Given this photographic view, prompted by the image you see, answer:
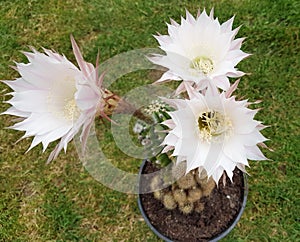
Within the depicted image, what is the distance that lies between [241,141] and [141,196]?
2.61 feet

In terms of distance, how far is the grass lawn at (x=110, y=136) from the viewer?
1.80 metres

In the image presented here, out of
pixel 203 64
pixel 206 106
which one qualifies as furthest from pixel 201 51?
pixel 206 106

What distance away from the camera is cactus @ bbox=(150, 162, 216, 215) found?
1.36 meters

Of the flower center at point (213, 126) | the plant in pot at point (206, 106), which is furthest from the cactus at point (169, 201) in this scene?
the flower center at point (213, 126)

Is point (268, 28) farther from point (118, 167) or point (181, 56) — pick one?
point (181, 56)

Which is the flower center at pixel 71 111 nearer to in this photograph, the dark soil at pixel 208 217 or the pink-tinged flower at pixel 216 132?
the pink-tinged flower at pixel 216 132

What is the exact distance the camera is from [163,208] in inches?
65.2

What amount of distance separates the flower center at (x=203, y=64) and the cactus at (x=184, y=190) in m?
0.31

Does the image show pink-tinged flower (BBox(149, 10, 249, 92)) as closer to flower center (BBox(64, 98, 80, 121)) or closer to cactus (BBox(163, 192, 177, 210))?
flower center (BBox(64, 98, 80, 121))

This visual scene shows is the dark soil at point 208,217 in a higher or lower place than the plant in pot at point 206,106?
lower

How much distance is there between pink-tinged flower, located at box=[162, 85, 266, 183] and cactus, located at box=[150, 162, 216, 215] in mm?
246

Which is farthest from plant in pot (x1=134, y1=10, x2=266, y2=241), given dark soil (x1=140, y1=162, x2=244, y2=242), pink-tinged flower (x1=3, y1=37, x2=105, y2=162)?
dark soil (x1=140, y1=162, x2=244, y2=242)

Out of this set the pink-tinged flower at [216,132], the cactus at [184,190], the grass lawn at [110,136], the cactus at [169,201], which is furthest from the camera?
the grass lawn at [110,136]

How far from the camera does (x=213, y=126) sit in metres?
1.03
